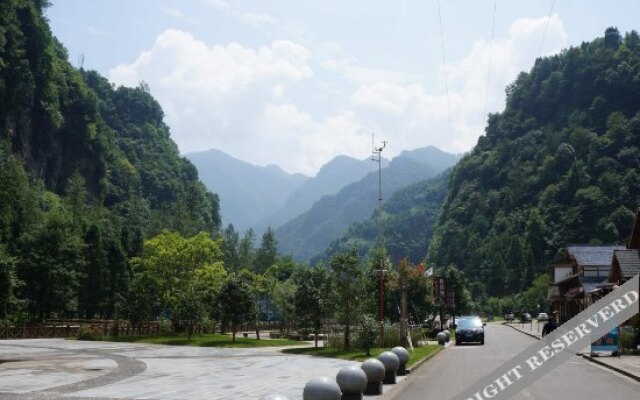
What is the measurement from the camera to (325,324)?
40094mm

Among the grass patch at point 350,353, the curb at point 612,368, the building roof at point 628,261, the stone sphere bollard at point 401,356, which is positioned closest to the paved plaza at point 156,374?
the grass patch at point 350,353

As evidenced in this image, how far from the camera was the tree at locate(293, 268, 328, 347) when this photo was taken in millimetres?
37219

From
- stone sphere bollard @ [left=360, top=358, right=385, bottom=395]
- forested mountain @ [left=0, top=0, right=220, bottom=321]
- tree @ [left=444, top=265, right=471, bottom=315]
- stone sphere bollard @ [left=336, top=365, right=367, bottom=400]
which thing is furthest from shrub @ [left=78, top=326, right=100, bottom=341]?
tree @ [left=444, top=265, right=471, bottom=315]

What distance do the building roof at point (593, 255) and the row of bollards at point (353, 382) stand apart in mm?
47552

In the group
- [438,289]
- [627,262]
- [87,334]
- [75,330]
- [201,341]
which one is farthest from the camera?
[438,289]

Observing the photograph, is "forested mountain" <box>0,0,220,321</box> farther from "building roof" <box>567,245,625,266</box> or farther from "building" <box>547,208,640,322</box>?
"building roof" <box>567,245,625,266</box>

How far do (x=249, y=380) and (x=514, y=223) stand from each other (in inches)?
5454

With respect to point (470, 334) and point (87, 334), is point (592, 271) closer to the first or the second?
point (470, 334)

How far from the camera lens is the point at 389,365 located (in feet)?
66.2

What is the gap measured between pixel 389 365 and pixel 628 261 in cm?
2799

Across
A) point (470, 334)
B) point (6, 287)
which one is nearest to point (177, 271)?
point (6, 287)

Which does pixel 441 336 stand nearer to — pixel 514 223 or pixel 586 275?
pixel 586 275

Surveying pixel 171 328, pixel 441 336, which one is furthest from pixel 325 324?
pixel 171 328

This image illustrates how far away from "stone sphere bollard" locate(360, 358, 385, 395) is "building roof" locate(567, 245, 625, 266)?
51413 millimetres
